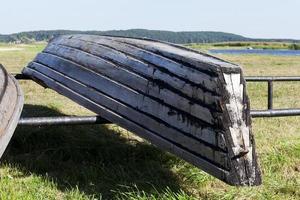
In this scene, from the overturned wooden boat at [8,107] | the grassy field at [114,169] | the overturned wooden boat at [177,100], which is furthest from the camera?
the grassy field at [114,169]

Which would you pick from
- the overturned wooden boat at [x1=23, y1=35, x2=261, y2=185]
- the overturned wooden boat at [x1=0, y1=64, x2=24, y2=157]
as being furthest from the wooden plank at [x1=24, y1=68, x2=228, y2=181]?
the overturned wooden boat at [x1=0, y1=64, x2=24, y2=157]

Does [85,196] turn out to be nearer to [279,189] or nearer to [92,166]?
[92,166]

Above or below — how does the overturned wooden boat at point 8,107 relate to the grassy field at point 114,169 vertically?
above

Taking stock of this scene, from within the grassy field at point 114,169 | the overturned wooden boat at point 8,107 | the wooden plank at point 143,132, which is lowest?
the grassy field at point 114,169

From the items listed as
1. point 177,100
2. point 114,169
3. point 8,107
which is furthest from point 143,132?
point 8,107

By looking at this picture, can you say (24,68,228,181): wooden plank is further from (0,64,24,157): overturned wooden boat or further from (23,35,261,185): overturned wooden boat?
(0,64,24,157): overturned wooden boat

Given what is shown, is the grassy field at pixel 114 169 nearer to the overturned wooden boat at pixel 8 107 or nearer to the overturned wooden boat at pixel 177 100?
the overturned wooden boat at pixel 177 100

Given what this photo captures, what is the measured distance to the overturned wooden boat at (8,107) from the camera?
326cm

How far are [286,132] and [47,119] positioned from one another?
3539 mm

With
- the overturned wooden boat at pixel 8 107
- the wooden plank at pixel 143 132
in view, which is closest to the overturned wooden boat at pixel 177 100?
the wooden plank at pixel 143 132

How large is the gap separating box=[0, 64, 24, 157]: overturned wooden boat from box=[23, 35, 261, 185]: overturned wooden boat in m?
0.86

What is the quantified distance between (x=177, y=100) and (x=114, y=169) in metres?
0.99

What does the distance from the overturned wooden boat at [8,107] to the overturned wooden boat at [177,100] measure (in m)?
0.86

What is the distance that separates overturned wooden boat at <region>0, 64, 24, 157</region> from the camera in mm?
3258
